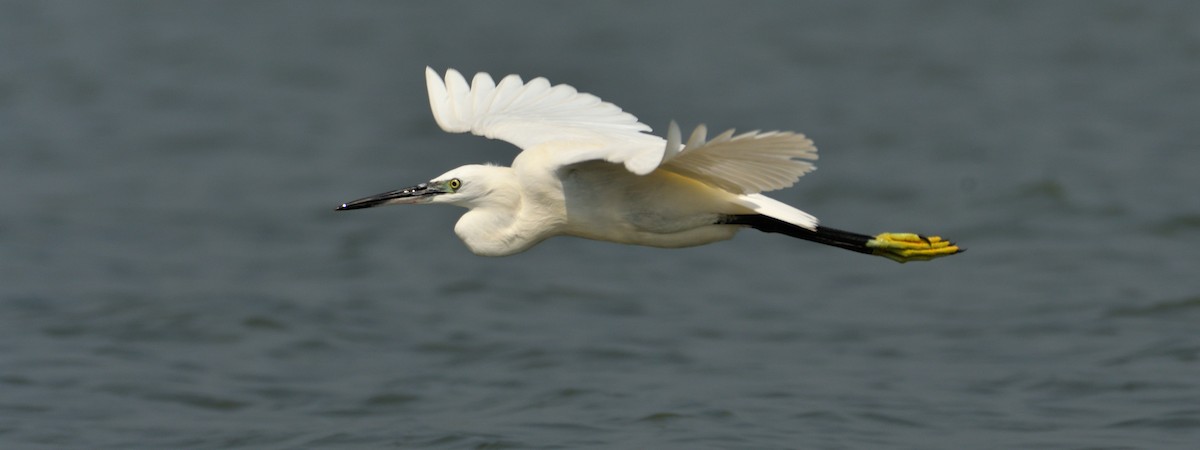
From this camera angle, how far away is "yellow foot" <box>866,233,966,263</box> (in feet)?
26.2

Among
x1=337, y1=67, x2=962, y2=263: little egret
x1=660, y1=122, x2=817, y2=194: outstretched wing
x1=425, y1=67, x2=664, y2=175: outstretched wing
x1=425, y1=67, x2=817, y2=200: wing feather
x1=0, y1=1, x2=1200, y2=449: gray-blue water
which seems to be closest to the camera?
x1=660, y1=122, x2=817, y2=194: outstretched wing

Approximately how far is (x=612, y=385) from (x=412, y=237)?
380cm

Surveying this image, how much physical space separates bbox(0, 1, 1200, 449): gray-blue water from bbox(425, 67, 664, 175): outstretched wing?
2217 mm

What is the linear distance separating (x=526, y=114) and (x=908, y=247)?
1993mm

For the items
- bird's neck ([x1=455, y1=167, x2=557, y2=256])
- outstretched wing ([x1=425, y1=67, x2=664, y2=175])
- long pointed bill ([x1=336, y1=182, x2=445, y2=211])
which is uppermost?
outstretched wing ([x1=425, y1=67, x2=664, y2=175])

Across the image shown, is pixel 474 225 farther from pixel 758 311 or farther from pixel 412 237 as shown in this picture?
pixel 412 237

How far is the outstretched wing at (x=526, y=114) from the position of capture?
325 inches

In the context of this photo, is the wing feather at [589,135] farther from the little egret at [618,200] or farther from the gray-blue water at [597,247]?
the gray-blue water at [597,247]

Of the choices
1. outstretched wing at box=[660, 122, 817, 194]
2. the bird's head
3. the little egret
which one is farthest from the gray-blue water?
outstretched wing at box=[660, 122, 817, 194]

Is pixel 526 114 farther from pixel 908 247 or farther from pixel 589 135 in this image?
pixel 908 247

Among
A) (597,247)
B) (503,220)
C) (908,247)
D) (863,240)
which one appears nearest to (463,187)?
(503,220)

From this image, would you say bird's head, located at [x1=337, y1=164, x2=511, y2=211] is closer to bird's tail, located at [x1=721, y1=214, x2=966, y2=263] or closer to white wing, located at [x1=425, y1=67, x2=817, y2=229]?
white wing, located at [x1=425, y1=67, x2=817, y2=229]

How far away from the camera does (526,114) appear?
28.1ft

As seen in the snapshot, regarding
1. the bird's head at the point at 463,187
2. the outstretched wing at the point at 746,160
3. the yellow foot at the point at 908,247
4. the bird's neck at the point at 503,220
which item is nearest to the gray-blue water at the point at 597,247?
the yellow foot at the point at 908,247
